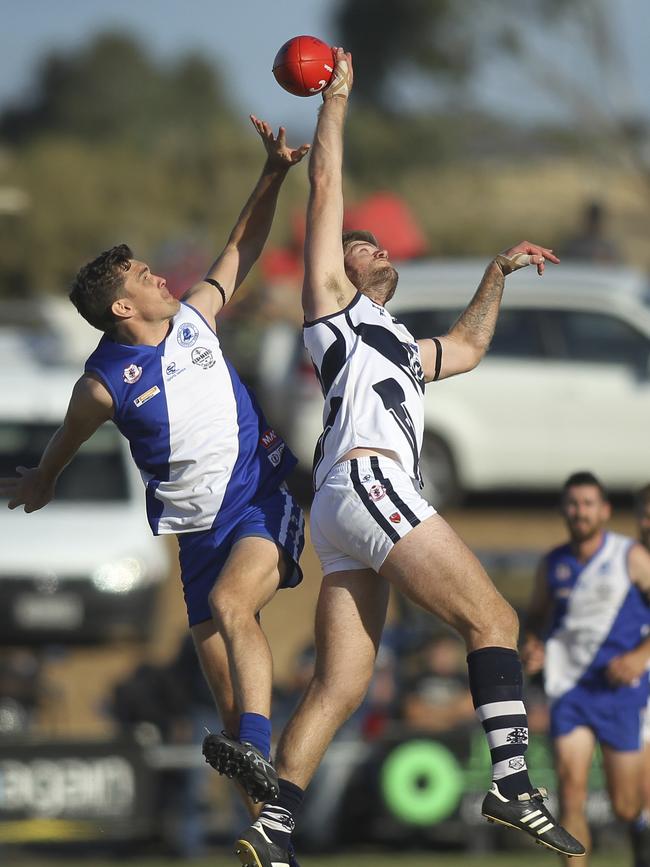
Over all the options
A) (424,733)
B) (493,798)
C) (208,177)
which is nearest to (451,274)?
(424,733)

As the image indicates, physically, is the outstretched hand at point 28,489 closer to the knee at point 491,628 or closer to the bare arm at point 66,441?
the bare arm at point 66,441

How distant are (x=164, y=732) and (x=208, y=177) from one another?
2260 centimetres

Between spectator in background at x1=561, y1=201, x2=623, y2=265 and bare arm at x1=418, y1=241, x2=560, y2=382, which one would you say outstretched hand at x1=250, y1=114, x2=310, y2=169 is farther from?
spectator in background at x1=561, y1=201, x2=623, y2=265

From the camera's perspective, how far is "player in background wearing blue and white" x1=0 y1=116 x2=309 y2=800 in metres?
6.30

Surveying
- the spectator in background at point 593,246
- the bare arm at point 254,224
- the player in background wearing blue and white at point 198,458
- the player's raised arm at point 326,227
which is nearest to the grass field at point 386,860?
the player in background wearing blue and white at point 198,458

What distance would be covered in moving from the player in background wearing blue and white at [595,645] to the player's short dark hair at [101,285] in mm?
3455

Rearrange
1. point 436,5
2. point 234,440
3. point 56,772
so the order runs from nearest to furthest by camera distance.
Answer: point 234,440 → point 56,772 → point 436,5

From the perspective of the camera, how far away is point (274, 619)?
1574 cm

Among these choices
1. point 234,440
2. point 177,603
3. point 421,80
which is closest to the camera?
point 234,440

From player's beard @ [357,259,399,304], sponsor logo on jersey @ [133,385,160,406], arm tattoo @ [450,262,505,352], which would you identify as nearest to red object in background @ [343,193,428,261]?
arm tattoo @ [450,262,505,352]

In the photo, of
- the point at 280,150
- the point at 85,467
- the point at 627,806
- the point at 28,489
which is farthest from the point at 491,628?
the point at 85,467

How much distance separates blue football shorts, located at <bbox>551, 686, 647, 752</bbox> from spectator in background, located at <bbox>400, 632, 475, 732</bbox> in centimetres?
313

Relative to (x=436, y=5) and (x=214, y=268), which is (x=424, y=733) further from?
(x=436, y=5)

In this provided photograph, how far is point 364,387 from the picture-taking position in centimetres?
627
